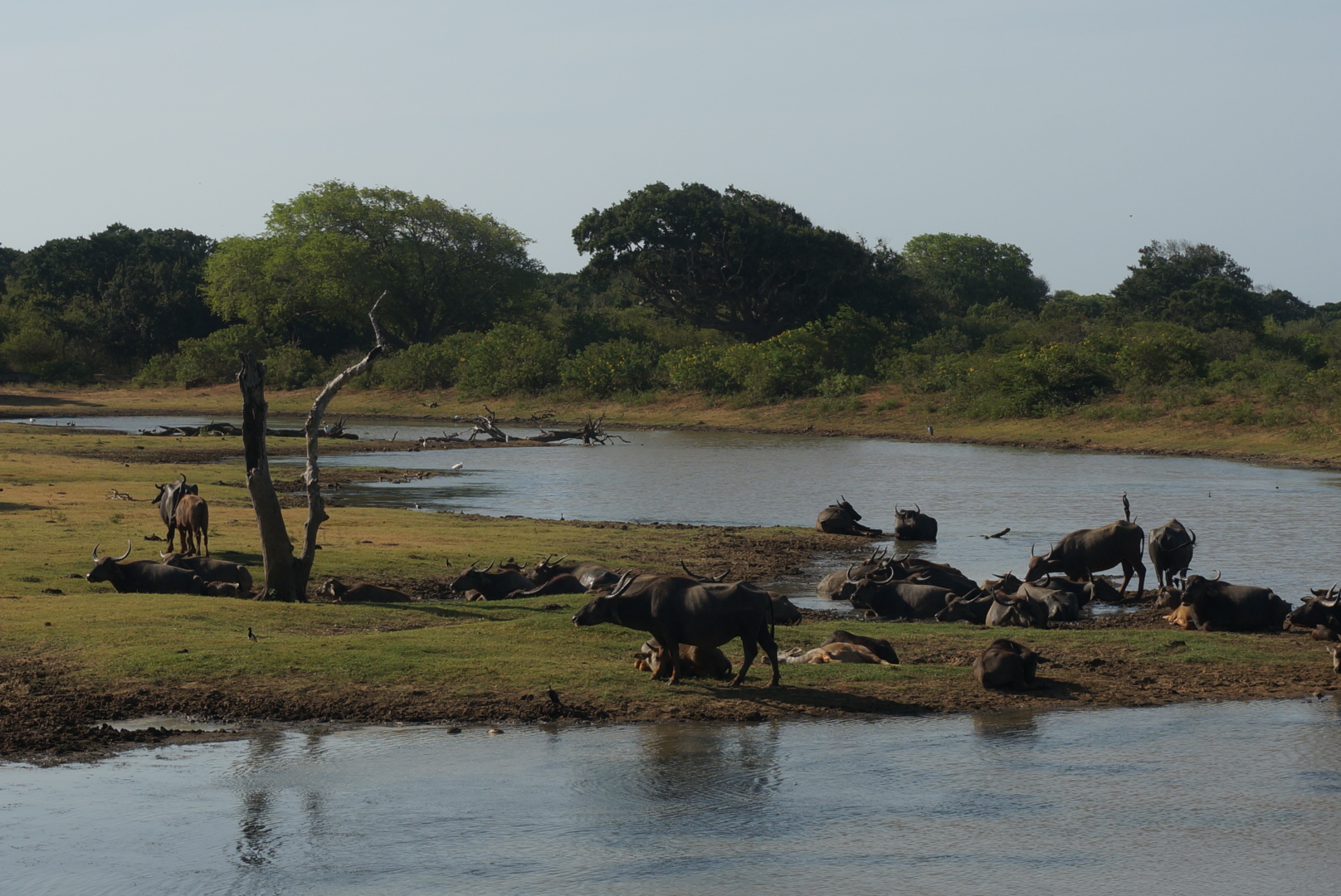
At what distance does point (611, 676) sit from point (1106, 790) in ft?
14.2

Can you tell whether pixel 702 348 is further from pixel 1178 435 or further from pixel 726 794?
pixel 726 794

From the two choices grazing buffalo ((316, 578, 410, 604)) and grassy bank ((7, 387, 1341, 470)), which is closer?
grazing buffalo ((316, 578, 410, 604))

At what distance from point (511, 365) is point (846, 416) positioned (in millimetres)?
22151

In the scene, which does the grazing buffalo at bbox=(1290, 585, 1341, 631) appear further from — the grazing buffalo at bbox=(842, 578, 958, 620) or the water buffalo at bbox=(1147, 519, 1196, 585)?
the grazing buffalo at bbox=(842, 578, 958, 620)

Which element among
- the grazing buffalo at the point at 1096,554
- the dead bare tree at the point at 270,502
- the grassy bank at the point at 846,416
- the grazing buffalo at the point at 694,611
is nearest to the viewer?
the grazing buffalo at the point at 694,611

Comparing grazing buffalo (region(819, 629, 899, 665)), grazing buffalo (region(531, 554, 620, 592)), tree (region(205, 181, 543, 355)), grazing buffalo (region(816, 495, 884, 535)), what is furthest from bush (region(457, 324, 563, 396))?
grazing buffalo (region(819, 629, 899, 665))

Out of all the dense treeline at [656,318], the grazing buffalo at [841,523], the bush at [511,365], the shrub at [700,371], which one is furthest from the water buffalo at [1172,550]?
the bush at [511,365]

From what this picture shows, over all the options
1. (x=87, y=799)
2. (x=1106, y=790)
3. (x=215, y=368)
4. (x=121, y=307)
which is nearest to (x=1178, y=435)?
(x=1106, y=790)

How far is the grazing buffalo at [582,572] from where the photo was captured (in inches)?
638

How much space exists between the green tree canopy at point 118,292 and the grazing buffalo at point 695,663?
80285 mm

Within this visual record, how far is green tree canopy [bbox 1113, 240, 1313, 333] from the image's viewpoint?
227 ft

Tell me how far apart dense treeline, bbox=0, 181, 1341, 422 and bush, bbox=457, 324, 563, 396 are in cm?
12

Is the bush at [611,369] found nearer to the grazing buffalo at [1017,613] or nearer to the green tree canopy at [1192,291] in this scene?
the green tree canopy at [1192,291]

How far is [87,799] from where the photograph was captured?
328 inches
